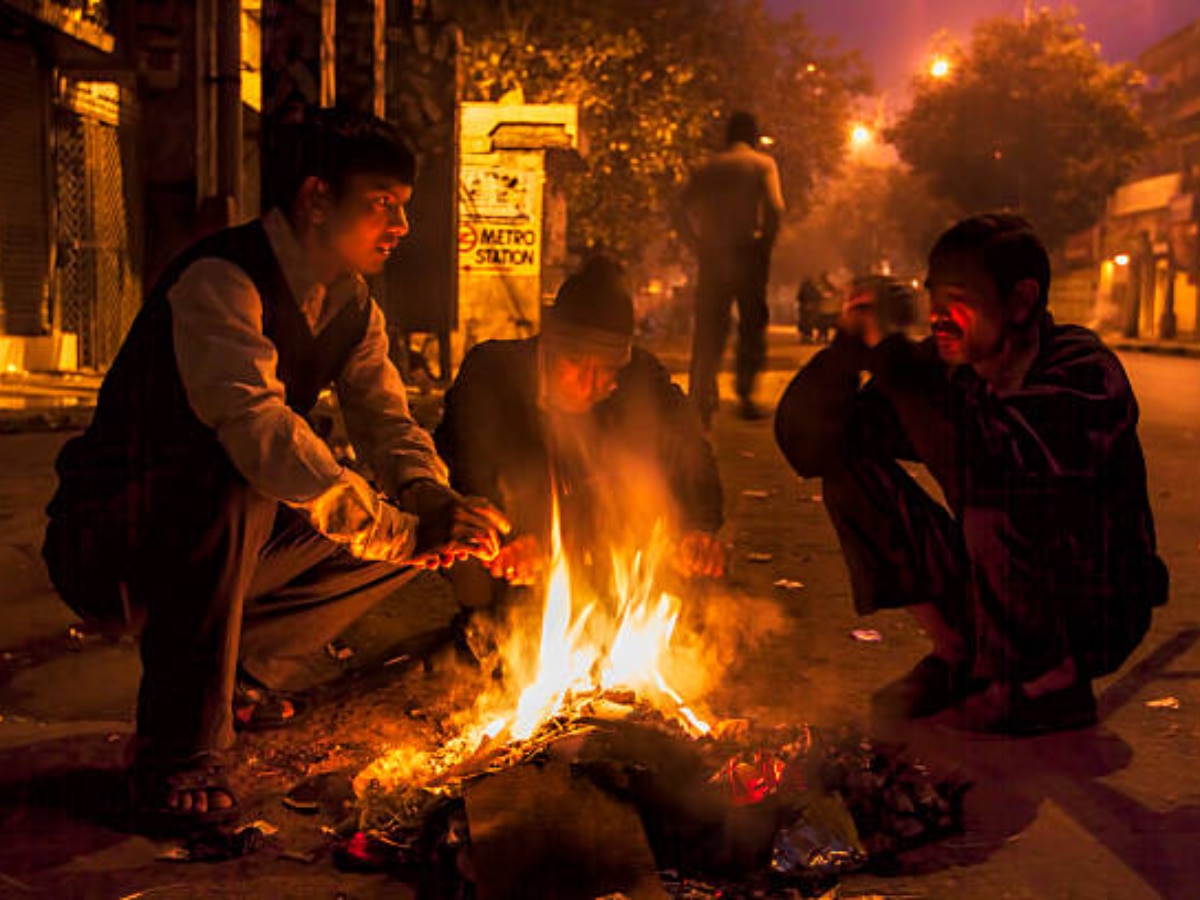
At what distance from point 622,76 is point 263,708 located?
79.2ft

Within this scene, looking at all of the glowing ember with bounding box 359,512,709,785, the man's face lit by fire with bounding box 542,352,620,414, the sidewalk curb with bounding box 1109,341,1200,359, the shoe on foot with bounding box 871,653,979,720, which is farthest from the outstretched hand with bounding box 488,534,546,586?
the sidewalk curb with bounding box 1109,341,1200,359

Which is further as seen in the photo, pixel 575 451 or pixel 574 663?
pixel 575 451

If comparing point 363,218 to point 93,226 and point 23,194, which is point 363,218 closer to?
point 23,194

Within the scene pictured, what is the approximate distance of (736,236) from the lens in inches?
435

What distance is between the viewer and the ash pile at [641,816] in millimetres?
2850

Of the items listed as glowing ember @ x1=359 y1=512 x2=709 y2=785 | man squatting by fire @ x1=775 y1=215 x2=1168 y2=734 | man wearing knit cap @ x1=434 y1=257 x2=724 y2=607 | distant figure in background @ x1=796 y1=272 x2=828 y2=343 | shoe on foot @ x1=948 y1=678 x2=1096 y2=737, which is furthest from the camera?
distant figure in background @ x1=796 y1=272 x2=828 y2=343

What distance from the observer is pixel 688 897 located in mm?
2842

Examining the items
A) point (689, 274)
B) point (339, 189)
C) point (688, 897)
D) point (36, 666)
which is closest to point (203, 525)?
point (339, 189)

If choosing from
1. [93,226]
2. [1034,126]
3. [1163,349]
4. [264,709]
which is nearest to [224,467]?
[264,709]

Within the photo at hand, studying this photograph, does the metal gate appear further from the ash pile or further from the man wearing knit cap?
the ash pile

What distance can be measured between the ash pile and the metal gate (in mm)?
15930

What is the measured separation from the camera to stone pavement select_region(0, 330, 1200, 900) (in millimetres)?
3045

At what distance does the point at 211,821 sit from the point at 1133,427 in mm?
2721

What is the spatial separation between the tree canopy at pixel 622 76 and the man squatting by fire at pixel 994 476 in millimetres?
11793
